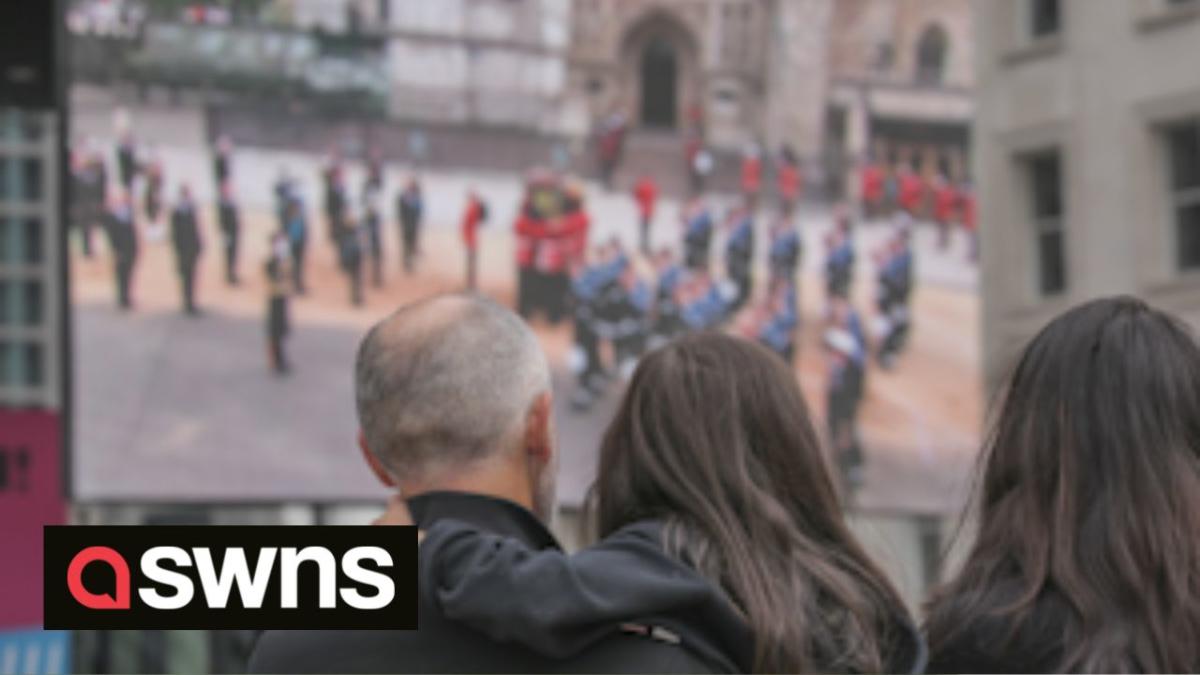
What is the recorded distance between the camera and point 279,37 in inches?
770

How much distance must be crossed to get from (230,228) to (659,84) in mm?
5421

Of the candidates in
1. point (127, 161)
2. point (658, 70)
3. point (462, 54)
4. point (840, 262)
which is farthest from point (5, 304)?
point (840, 262)

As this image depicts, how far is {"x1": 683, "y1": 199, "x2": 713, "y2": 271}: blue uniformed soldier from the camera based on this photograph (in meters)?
21.3

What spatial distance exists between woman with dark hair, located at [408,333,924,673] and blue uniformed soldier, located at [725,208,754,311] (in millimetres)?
18511

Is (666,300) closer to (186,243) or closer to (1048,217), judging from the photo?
(1048,217)

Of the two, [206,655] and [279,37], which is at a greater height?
[279,37]

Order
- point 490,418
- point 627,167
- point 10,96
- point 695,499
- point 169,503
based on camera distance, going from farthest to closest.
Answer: point 627,167, point 169,503, point 10,96, point 695,499, point 490,418

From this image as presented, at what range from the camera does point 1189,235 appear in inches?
803

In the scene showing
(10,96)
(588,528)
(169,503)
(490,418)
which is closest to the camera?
(490,418)

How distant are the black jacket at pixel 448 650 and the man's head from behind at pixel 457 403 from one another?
1.2 inches

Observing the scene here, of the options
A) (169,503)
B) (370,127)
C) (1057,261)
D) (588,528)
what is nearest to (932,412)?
(1057,261)

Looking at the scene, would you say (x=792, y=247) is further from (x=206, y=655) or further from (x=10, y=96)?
(x=10, y=96)

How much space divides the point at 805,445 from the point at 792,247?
19143 mm

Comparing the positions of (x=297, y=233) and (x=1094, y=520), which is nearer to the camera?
(x=1094, y=520)
